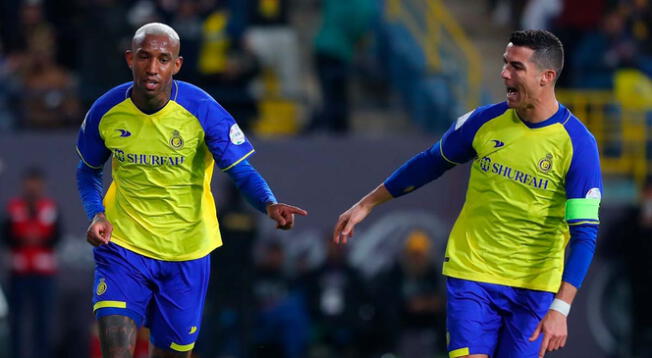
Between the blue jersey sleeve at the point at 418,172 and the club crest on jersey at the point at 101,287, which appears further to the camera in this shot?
the blue jersey sleeve at the point at 418,172

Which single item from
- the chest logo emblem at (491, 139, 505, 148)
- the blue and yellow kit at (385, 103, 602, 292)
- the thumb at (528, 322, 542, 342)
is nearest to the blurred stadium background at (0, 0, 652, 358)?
the blue and yellow kit at (385, 103, 602, 292)

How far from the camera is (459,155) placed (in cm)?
877

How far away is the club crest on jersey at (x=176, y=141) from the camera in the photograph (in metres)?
8.74

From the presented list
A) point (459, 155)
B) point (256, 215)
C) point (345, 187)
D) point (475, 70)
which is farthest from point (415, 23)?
point (459, 155)

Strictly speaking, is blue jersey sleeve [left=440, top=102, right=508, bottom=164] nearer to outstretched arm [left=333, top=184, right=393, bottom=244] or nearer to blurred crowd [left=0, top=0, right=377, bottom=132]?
outstretched arm [left=333, top=184, right=393, bottom=244]

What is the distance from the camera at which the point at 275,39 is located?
17.3 meters

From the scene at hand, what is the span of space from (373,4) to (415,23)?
168cm

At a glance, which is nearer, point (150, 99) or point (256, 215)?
point (150, 99)

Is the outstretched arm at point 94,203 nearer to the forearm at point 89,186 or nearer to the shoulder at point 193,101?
the forearm at point 89,186

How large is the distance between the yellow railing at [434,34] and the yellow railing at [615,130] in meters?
1.44

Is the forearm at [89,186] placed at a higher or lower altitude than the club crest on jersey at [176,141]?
lower

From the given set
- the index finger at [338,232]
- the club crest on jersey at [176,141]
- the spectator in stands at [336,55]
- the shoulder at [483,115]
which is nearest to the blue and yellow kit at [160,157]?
the club crest on jersey at [176,141]

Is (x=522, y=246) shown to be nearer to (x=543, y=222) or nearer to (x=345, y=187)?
(x=543, y=222)

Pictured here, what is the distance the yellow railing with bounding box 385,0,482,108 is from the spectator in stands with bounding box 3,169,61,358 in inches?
210
